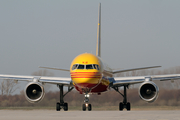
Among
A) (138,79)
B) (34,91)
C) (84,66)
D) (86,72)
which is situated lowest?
(34,91)

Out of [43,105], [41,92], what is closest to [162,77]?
[41,92]

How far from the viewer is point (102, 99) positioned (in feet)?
98.3

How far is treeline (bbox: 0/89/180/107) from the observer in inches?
1132

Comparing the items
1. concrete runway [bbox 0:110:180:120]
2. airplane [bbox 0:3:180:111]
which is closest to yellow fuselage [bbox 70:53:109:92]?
airplane [bbox 0:3:180:111]

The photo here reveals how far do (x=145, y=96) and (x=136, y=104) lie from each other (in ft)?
22.9

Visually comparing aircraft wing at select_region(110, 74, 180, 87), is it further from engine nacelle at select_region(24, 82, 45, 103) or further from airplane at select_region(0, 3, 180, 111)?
engine nacelle at select_region(24, 82, 45, 103)

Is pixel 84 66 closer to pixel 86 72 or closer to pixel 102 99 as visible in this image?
pixel 86 72

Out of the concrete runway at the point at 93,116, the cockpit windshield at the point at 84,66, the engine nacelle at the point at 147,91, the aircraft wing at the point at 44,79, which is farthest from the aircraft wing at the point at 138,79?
the concrete runway at the point at 93,116

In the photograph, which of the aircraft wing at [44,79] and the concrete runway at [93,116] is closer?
the concrete runway at [93,116]

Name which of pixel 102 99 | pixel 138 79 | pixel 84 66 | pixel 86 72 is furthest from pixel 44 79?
pixel 102 99

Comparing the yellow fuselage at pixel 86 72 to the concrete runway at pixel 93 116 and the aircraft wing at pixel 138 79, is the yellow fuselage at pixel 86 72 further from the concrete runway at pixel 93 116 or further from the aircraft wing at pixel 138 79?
the concrete runway at pixel 93 116

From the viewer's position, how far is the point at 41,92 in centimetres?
2289

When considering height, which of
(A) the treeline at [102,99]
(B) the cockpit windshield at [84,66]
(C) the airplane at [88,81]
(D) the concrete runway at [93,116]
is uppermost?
(B) the cockpit windshield at [84,66]

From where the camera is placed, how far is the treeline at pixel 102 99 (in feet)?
94.3
